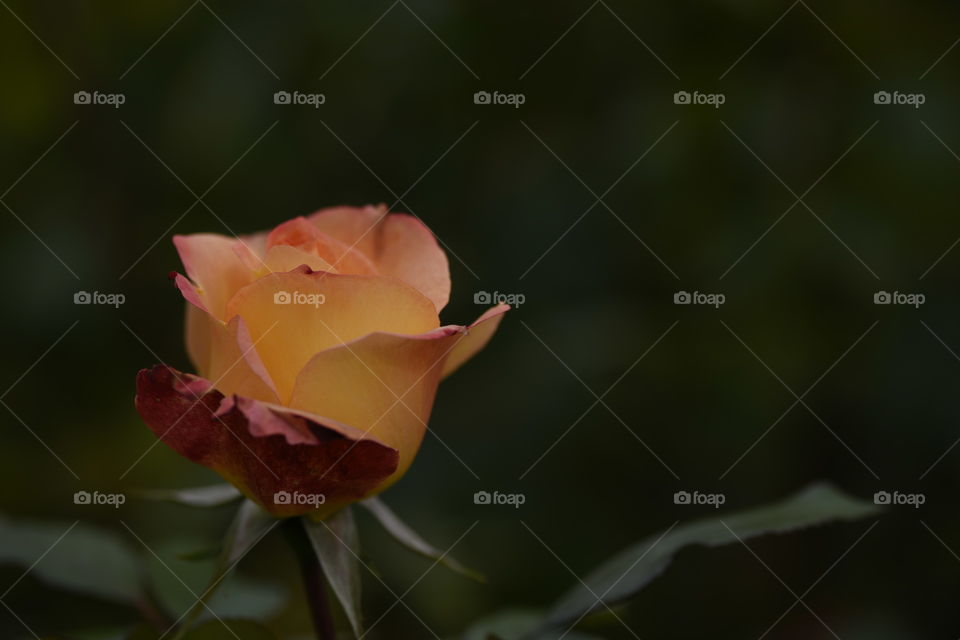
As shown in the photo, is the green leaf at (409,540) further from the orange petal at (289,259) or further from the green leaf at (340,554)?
the orange petal at (289,259)

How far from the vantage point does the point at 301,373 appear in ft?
1.96

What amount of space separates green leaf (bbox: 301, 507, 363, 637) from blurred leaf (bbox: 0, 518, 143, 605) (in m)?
0.35

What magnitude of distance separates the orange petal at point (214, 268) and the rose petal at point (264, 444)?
59 mm

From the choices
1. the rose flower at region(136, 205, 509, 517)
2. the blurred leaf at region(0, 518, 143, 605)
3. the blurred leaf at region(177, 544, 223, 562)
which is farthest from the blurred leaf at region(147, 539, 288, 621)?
the rose flower at region(136, 205, 509, 517)

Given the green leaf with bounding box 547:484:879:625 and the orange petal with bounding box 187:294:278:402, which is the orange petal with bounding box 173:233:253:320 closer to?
the orange petal with bounding box 187:294:278:402

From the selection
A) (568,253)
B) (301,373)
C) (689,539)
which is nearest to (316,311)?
(301,373)

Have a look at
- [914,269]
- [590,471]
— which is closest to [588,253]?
[590,471]

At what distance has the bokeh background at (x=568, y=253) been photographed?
1.45 meters

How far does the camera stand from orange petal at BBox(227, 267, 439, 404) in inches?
23.3

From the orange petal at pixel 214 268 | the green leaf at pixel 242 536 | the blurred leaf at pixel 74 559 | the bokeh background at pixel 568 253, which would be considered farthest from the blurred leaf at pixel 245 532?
the bokeh background at pixel 568 253

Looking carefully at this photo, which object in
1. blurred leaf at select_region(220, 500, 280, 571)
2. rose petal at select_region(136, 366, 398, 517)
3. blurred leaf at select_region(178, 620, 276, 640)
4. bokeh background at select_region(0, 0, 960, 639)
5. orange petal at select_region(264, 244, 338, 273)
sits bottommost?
blurred leaf at select_region(178, 620, 276, 640)

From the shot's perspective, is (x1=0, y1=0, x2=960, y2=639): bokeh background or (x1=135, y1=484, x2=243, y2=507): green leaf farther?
(x1=0, y1=0, x2=960, y2=639): bokeh background

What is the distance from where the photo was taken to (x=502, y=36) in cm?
157

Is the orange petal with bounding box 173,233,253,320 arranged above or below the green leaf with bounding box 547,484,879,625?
above
